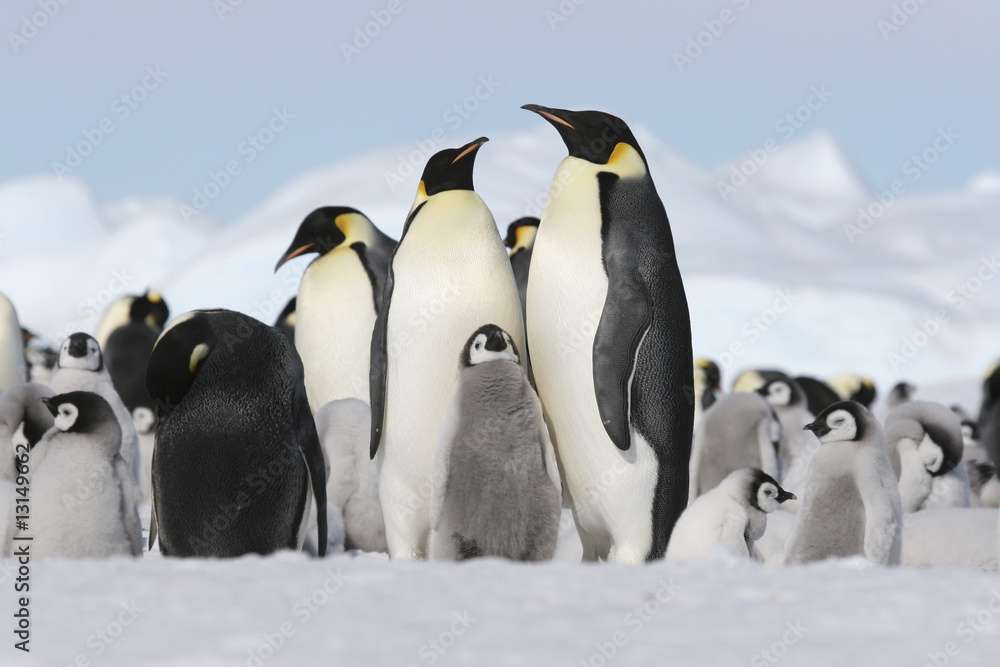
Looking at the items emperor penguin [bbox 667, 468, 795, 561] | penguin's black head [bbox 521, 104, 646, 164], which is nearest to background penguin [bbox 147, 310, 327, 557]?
emperor penguin [bbox 667, 468, 795, 561]

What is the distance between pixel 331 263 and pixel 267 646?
15.4 feet

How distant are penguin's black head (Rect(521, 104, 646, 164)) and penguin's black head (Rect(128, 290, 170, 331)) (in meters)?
6.65

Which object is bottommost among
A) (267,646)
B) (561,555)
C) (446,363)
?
(561,555)

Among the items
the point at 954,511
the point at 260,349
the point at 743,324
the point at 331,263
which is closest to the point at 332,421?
the point at 260,349

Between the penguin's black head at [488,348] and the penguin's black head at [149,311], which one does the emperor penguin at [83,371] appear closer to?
the penguin's black head at [488,348]

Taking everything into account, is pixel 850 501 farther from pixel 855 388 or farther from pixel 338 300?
pixel 855 388

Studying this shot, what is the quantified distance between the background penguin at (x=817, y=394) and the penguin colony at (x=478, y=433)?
5.30 m

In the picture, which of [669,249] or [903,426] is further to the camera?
[903,426]

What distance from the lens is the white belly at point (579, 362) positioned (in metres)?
4.16

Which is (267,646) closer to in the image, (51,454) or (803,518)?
(51,454)

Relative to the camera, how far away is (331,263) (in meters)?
6.58

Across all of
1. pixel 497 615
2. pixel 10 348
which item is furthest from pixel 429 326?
pixel 10 348

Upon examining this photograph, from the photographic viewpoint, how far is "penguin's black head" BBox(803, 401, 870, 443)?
4.38 meters

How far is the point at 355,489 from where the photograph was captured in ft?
15.9
